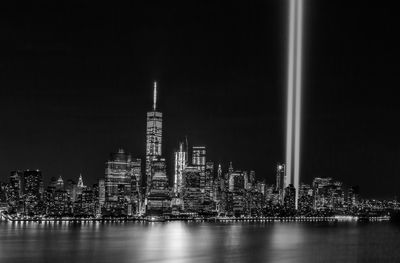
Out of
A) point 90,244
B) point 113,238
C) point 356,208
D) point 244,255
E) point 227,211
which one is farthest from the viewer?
point 356,208

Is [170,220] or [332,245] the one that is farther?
[170,220]

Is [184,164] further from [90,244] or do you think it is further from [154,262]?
[154,262]

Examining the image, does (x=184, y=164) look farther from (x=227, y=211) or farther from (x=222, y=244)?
(x=222, y=244)

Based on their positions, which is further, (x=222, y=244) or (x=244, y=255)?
(x=222, y=244)

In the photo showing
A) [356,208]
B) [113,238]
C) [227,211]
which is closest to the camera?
[113,238]

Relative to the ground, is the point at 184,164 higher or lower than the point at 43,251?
higher

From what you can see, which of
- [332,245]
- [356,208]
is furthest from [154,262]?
[356,208]

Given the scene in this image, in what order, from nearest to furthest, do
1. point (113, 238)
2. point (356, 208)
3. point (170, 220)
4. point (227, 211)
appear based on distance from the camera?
1. point (113, 238)
2. point (170, 220)
3. point (227, 211)
4. point (356, 208)

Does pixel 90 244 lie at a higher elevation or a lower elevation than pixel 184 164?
lower

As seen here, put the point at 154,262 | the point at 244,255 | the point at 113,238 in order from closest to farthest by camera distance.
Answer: the point at 154,262, the point at 244,255, the point at 113,238

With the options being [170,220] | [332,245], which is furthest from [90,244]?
[170,220]
